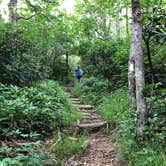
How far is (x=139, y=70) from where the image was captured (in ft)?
16.5

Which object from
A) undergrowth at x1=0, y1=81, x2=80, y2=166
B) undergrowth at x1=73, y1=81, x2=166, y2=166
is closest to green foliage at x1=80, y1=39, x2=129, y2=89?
undergrowth at x1=0, y1=81, x2=80, y2=166

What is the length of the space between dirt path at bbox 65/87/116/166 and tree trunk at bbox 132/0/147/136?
3.17 feet

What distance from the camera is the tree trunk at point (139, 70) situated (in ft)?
16.0

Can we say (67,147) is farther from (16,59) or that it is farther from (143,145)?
(16,59)

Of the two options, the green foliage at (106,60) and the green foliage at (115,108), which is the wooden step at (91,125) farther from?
the green foliage at (106,60)

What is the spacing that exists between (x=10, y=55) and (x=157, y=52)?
472 cm

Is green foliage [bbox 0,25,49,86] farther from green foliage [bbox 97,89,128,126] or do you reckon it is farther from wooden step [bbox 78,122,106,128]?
green foliage [bbox 97,89,128,126]

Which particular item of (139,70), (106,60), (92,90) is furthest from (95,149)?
(106,60)

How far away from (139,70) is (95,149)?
205 centimetres

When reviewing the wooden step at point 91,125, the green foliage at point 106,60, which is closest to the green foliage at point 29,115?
the wooden step at point 91,125

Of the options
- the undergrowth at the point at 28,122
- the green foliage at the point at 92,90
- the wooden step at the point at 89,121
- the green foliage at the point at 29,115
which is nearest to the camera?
the undergrowth at the point at 28,122

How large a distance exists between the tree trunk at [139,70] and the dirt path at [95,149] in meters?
0.97

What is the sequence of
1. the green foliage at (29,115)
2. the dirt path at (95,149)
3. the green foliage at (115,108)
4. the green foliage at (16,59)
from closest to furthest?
the dirt path at (95,149)
the green foliage at (29,115)
the green foliage at (115,108)
the green foliage at (16,59)

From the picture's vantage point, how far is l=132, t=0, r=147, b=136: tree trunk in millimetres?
4871
